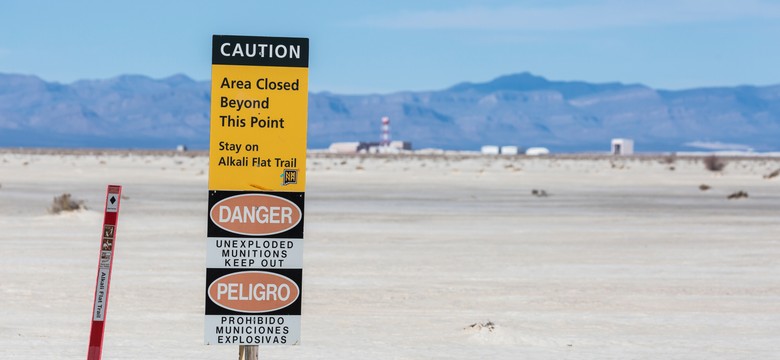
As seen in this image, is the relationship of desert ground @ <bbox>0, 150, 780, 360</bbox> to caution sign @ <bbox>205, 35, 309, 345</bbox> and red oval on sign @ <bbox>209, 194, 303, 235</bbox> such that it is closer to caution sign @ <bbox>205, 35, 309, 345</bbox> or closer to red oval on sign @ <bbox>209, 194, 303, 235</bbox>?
caution sign @ <bbox>205, 35, 309, 345</bbox>

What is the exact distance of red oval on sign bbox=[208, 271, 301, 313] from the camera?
8469 millimetres

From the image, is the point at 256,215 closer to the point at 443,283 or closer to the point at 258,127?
the point at 258,127

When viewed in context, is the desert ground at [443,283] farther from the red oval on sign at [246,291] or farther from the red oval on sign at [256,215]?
the red oval on sign at [256,215]

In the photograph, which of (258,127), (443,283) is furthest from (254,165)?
(443,283)

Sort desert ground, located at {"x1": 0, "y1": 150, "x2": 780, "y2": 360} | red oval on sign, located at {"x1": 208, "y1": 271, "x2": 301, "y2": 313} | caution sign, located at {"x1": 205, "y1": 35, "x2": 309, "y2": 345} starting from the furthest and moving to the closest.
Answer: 1. desert ground, located at {"x1": 0, "y1": 150, "x2": 780, "y2": 360}
2. red oval on sign, located at {"x1": 208, "y1": 271, "x2": 301, "y2": 313}
3. caution sign, located at {"x1": 205, "y1": 35, "x2": 309, "y2": 345}

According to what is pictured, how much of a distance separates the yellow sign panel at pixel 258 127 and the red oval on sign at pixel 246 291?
1.73 feet

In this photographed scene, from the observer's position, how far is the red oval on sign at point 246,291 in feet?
27.8

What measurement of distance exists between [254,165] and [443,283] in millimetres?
9898

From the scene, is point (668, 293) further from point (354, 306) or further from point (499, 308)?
point (354, 306)

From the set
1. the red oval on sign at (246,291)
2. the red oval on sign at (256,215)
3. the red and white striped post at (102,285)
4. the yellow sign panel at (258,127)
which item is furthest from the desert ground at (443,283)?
the yellow sign panel at (258,127)

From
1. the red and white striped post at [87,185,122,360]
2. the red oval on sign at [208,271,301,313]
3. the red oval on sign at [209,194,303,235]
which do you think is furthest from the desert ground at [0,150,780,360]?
the red oval on sign at [209,194,303,235]

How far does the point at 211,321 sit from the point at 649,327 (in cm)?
667

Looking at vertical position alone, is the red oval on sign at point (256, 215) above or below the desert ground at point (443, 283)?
above

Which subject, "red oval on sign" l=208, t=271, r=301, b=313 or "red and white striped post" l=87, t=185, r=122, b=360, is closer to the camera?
"red and white striped post" l=87, t=185, r=122, b=360
